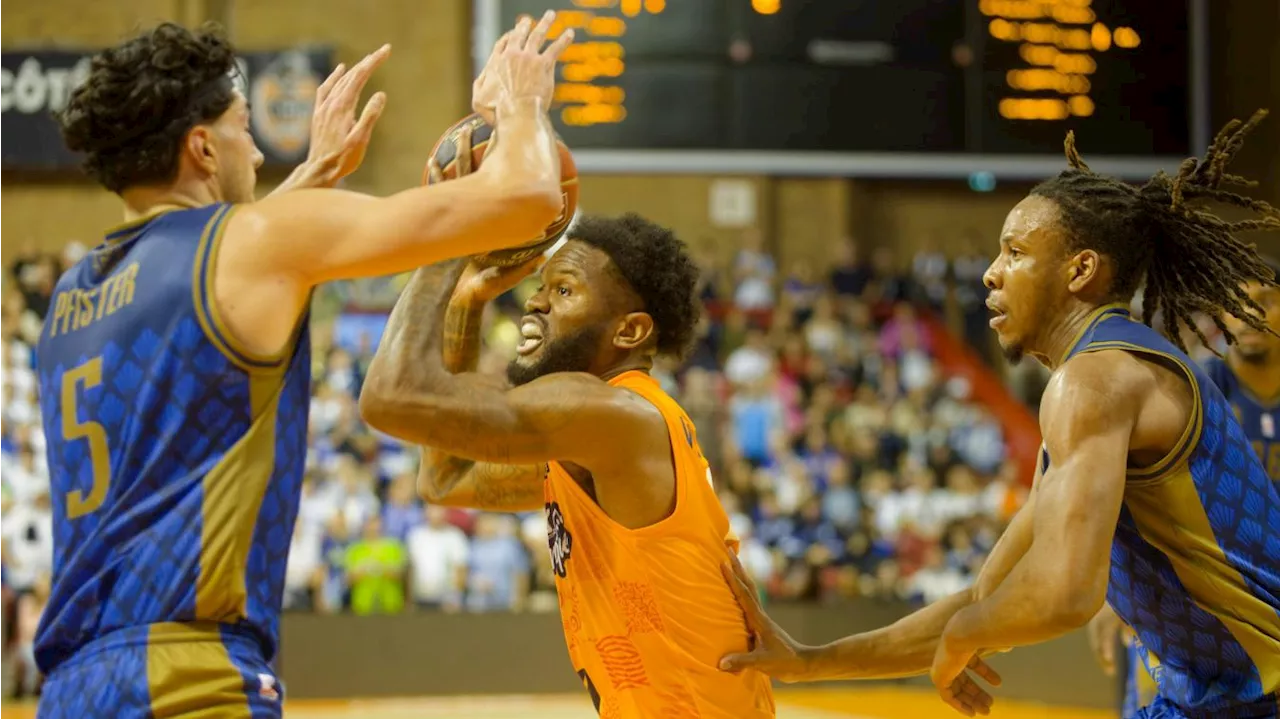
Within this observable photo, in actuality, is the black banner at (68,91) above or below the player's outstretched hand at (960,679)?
above

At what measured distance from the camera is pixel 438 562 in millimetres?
12547

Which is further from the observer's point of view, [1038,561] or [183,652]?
[1038,561]

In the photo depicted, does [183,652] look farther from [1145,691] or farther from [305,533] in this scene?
[305,533]

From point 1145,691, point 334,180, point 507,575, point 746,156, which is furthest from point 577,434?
point 746,156

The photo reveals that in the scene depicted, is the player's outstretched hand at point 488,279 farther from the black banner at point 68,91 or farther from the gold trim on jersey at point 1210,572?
the black banner at point 68,91

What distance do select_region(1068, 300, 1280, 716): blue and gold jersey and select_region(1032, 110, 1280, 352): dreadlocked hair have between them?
0.27 meters

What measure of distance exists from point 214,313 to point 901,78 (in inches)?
502

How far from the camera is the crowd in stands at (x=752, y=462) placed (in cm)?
1245

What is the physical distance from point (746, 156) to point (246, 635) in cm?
1241

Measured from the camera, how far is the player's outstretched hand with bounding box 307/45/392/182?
349 cm

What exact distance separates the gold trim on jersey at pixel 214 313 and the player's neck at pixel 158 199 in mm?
200

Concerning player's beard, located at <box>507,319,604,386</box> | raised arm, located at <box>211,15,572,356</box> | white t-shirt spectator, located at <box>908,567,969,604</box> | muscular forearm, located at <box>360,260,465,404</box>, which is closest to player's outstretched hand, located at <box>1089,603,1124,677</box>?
player's beard, located at <box>507,319,604,386</box>

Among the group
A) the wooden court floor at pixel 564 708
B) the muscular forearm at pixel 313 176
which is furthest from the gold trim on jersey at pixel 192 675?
the wooden court floor at pixel 564 708

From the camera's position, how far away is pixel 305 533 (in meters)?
12.8
